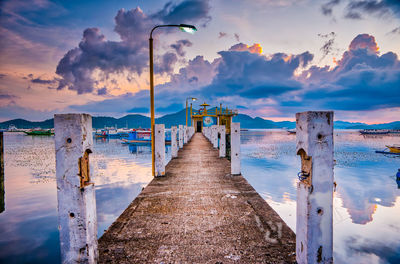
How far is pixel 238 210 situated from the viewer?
11.4 feet

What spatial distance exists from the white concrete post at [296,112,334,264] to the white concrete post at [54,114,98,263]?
2.07 meters

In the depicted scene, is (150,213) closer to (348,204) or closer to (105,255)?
(105,255)

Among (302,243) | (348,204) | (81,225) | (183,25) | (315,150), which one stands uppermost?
(183,25)

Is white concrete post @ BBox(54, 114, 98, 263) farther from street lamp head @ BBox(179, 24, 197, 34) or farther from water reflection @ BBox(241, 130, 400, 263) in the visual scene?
water reflection @ BBox(241, 130, 400, 263)

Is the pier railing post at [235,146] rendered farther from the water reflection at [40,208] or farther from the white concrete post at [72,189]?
the white concrete post at [72,189]

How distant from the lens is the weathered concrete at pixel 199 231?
7.36 feet

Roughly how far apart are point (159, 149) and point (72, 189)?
414 cm

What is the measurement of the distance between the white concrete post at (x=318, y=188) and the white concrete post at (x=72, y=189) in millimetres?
2065

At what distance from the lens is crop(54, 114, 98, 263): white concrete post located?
1.81m

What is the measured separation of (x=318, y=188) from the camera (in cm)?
179

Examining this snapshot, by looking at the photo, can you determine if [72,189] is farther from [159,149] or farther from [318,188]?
[159,149]

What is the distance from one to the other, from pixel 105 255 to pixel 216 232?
1411 mm

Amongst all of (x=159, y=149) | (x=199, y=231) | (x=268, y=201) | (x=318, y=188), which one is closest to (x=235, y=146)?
(x=159, y=149)

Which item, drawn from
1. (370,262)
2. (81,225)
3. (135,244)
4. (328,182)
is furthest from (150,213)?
(370,262)
